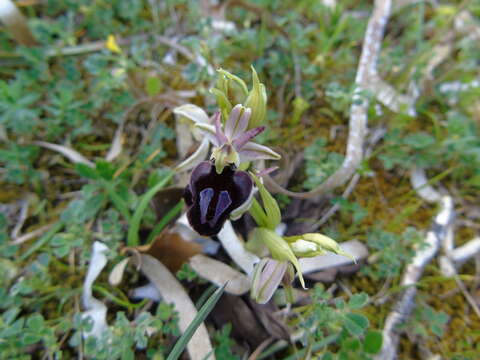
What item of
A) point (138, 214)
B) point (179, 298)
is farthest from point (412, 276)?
point (138, 214)

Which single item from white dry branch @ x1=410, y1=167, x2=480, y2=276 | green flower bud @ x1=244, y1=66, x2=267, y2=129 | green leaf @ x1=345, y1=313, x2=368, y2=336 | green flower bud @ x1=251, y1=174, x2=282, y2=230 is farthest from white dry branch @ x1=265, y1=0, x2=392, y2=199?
green leaf @ x1=345, y1=313, x2=368, y2=336

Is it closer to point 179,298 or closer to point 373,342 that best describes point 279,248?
point 373,342

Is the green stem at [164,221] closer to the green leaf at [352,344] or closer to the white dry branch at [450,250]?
Answer: the green leaf at [352,344]

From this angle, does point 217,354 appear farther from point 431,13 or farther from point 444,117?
point 431,13

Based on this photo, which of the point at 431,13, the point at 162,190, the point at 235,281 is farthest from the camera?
the point at 431,13

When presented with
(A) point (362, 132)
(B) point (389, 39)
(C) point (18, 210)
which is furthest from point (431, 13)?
(C) point (18, 210)

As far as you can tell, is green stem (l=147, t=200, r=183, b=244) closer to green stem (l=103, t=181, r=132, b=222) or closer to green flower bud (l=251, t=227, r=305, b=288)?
green stem (l=103, t=181, r=132, b=222)
